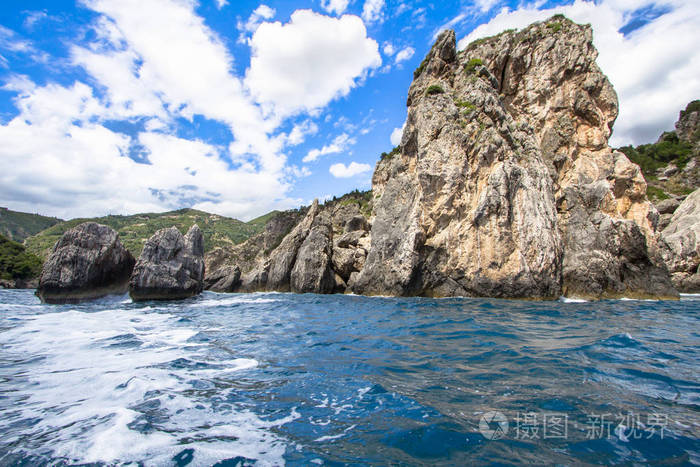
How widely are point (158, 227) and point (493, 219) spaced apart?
12703 centimetres

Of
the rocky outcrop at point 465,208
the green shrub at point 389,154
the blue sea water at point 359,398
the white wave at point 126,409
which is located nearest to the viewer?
the blue sea water at point 359,398

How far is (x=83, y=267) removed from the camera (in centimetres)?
1947

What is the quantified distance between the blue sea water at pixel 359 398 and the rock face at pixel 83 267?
1362cm

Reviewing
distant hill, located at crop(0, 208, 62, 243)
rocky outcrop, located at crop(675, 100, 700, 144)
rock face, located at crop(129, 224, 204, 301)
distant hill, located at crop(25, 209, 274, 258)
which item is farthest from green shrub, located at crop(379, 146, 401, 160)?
distant hill, located at crop(0, 208, 62, 243)

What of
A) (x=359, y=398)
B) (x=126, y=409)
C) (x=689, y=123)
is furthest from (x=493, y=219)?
(x=689, y=123)

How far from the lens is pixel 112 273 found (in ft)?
69.6

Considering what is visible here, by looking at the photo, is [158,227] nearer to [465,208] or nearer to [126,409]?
[465,208]

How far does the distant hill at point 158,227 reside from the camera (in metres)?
90.5

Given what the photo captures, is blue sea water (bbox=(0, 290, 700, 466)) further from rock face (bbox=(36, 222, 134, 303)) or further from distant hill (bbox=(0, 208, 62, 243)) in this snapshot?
distant hill (bbox=(0, 208, 62, 243))

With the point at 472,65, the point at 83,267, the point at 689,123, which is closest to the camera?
the point at 83,267

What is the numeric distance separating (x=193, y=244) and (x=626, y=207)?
36.3 m

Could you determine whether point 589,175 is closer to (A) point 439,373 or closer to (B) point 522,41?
(B) point 522,41

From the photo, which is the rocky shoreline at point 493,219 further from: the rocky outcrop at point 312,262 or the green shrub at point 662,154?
the green shrub at point 662,154

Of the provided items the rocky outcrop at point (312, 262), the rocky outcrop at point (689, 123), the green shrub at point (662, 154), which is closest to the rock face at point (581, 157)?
the rocky outcrop at point (312, 262)
